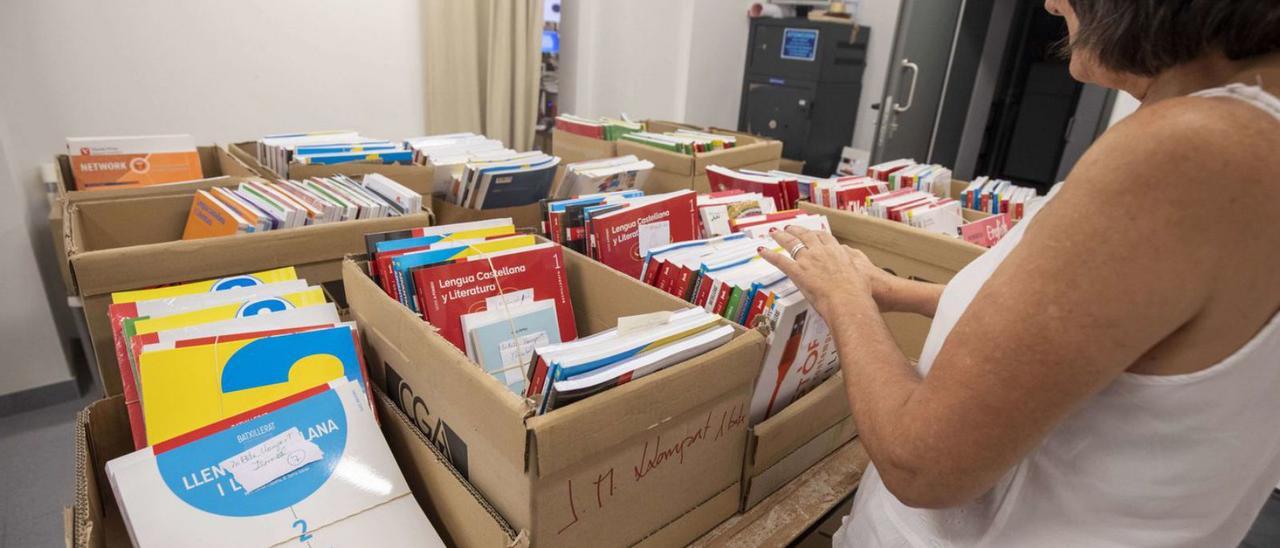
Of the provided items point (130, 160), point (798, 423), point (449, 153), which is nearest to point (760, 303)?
point (798, 423)

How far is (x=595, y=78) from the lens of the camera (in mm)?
3783

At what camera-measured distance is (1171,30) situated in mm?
487

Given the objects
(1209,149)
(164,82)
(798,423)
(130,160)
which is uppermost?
(1209,149)

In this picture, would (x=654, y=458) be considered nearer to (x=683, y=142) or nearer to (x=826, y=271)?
(x=826, y=271)

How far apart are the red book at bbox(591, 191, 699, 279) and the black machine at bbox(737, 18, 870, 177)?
2704mm

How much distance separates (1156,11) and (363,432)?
3.25ft

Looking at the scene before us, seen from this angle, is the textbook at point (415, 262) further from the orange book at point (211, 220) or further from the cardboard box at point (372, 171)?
the cardboard box at point (372, 171)

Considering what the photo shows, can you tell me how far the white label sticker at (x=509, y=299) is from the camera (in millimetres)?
1042

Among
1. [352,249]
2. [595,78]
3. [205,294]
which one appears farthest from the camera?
[595,78]

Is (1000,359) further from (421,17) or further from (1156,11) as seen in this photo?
(421,17)

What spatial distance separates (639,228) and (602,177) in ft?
1.72

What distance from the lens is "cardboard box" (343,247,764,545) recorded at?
2.15 feet

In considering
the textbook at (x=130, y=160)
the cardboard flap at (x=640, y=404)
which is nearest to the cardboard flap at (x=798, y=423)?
the cardboard flap at (x=640, y=404)

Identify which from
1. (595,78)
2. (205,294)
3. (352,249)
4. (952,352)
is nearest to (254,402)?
(205,294)
